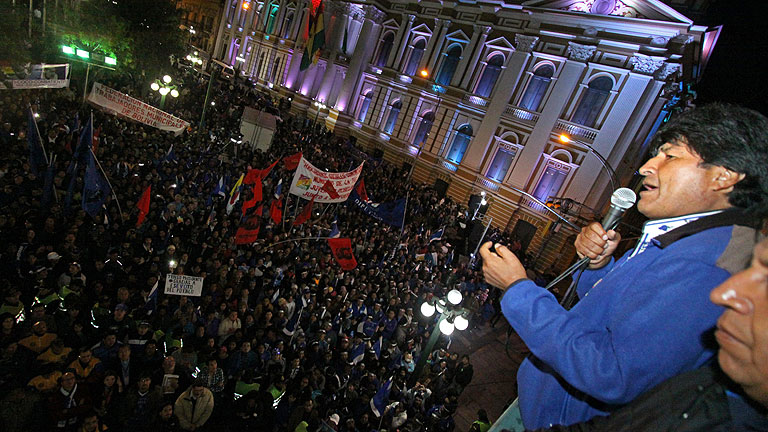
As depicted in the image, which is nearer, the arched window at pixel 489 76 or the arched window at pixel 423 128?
the arched window at pixel 489 76

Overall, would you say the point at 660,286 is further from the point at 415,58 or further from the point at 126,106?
the point at 415,58

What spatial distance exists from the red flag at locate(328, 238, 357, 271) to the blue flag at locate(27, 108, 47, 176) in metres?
8.29

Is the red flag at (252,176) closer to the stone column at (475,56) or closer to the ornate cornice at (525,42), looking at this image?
the stone column at (475,56)

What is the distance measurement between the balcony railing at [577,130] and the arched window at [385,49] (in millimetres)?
17744

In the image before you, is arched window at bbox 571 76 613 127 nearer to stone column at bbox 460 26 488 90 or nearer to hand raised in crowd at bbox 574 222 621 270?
stone column at bbox 460 26 488 90

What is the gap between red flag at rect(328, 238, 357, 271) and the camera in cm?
1223

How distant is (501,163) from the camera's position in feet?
89.9

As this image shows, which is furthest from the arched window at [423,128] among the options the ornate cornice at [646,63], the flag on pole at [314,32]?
the ornate cornice at [646,63]

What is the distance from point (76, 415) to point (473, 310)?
1298 cm

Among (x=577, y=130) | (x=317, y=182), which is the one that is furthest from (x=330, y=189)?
(x=577, y=130)

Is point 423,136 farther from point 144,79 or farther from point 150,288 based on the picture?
point 150,288

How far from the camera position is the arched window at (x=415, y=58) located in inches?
1289

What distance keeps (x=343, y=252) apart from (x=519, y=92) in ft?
66.5

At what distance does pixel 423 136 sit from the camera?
3172 centimetres
